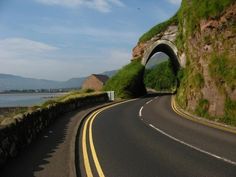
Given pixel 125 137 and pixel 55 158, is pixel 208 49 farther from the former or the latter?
pixel 55 158

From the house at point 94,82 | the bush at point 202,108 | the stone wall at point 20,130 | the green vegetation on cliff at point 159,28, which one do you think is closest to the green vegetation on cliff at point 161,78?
the house at point 94,82

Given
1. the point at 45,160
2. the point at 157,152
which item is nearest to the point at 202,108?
the point at 157,152

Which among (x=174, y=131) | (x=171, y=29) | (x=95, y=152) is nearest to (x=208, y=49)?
(x=174, y=131)

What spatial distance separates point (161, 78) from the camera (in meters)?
101

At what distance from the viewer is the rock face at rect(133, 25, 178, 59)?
210ft

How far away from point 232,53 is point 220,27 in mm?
3021

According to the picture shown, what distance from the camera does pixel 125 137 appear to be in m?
16.9

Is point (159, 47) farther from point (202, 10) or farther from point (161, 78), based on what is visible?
point (202, 10)

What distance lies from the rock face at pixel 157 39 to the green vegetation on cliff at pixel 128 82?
3340mm

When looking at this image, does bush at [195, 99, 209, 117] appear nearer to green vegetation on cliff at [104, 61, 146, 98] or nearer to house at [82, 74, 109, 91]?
green vegetation on cliff at [104, 61, 146, 98]

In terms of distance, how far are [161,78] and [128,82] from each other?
148 feet

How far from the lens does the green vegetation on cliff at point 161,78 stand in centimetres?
9664

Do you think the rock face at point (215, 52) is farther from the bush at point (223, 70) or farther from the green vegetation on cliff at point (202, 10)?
the green vegetation on cliff at point (202, 10)

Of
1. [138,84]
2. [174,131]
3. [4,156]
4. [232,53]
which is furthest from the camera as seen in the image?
[138,84]
